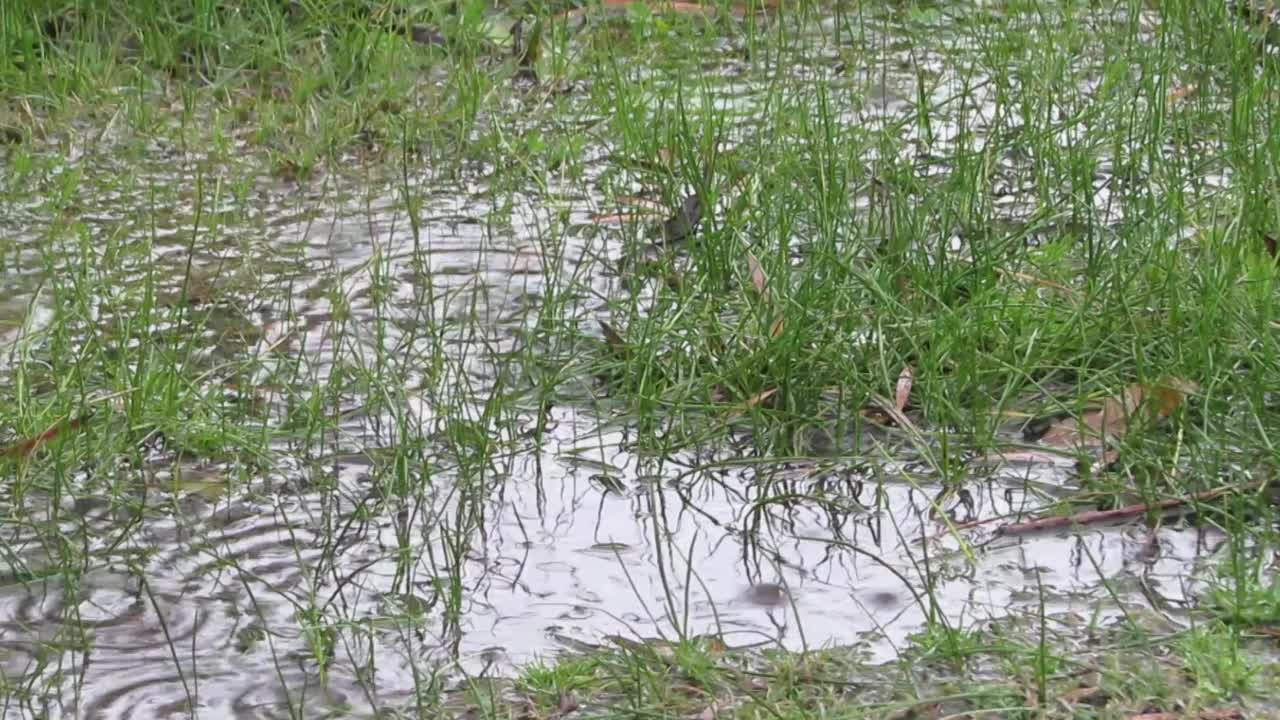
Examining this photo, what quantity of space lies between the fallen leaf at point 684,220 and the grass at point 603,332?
2cm

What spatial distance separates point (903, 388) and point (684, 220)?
933 millimetres

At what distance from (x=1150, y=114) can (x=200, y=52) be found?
2649 millimetres

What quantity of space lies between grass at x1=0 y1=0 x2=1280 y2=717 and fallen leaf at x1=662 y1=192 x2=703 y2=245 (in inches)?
0.8

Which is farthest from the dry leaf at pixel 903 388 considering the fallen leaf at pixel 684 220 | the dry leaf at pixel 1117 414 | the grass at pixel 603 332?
the fallen leaf at pixel 684 220

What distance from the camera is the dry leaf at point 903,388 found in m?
3.40

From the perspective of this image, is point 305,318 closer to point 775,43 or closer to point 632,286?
point 632,286

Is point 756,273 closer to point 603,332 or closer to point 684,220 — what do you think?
point 603,332

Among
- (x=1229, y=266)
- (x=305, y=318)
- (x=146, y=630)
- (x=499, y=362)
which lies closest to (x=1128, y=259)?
(x=1229, y=266)

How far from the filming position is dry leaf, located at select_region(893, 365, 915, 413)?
11.2 feet

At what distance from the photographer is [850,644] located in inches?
109

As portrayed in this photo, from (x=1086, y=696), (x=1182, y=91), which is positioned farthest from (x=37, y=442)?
(x=1182, y=91)

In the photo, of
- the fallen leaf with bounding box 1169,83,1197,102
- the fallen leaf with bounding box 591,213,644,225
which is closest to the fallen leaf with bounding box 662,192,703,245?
the fallen leaf with bounding box 591,213,644,225

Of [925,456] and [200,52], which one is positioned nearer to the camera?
[925,456]

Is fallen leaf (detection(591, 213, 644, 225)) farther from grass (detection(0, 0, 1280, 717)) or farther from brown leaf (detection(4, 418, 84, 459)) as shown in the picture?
brown leaf (detection(4, 418, 84, 459))
